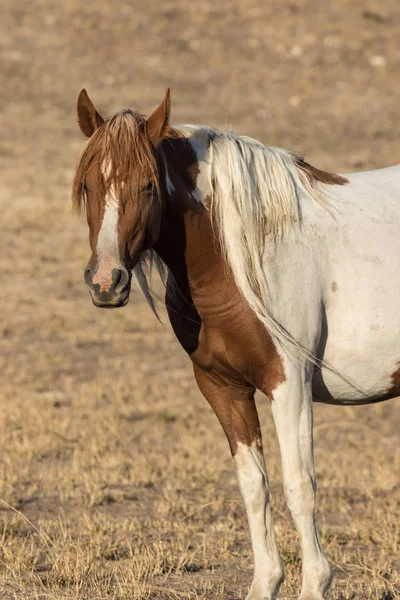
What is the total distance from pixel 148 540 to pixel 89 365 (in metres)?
6.13

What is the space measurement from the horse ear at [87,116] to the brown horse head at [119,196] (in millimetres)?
32

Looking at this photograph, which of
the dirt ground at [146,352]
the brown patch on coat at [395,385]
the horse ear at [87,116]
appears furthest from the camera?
the dirt ground at [146,352]

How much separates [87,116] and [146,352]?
848 cm

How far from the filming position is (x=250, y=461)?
5.27m

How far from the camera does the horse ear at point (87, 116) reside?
481 cm

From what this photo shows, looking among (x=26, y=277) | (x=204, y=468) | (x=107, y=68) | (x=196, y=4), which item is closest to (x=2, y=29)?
(x=107, y=68)

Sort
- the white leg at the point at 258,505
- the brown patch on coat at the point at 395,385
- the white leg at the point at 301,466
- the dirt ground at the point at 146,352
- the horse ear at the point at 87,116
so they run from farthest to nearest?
the dirt ground at the point at 146,352
the brown patch on coat at the point at 395,385
the white leg at the point at 258,505
the white leg at the point at 301,466
the horse ear at the point at 87,116

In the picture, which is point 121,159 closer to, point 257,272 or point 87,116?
point 87,116

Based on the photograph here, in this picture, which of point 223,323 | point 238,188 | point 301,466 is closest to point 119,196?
point 238,188

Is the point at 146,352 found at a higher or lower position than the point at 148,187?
lower

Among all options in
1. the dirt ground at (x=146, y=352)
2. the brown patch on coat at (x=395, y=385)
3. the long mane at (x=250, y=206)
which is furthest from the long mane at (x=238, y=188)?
the dirt ground at (x=146, y=352)

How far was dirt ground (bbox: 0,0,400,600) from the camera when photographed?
6.12 metres

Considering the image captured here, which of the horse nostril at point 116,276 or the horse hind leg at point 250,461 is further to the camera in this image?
the horse hind leg at point 250,461

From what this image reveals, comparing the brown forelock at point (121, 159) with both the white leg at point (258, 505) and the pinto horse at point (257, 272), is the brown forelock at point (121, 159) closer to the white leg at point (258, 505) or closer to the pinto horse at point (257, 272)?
the pinto horse at point (257, 272)
